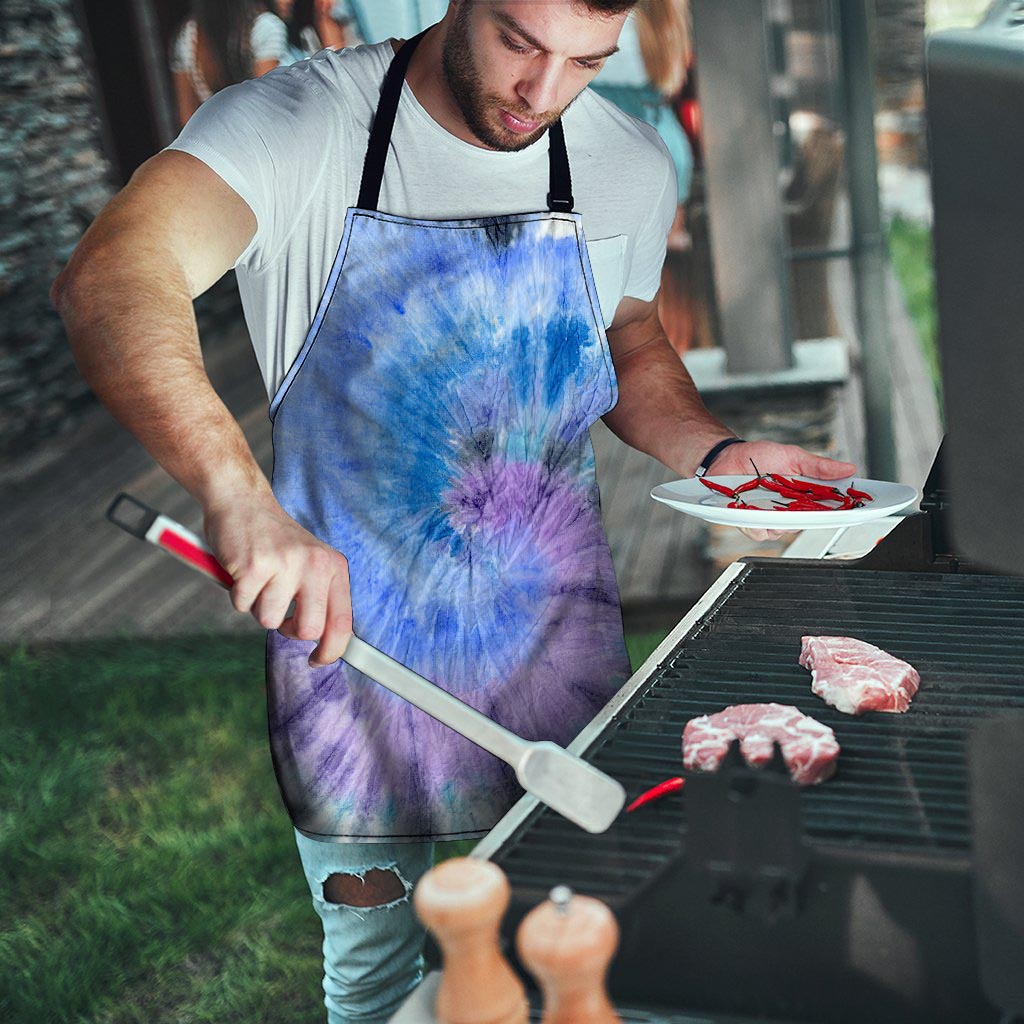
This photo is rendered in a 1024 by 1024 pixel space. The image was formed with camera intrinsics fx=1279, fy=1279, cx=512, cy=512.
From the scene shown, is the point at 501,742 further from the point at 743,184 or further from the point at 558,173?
the point at 743,184

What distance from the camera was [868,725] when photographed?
1359 mm

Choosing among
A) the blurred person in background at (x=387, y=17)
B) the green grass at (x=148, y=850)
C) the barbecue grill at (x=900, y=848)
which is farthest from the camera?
the blurred person in background at (x=387, y=17)

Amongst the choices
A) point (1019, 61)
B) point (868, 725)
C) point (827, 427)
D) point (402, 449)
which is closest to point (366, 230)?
point (402, 449)

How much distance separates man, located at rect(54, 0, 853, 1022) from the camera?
1792 millimetres

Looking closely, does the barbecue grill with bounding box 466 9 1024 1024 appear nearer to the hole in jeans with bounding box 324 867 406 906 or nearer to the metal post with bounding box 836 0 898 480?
the hole in jeans with bounding box 324 867 406 906

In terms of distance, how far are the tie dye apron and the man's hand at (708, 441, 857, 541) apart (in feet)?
0.90

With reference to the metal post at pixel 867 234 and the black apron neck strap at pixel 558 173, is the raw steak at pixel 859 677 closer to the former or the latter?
the black apron neck strap at pixel 558 173

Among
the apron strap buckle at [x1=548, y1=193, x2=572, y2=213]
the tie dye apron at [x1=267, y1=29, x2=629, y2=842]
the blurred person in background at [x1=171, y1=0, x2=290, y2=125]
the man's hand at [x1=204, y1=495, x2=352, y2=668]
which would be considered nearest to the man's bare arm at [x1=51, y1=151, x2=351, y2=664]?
the man's hand at [x1=204, y1=495, x2=352, y2=668]

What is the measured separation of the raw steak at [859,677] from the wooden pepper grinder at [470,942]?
1.93ft

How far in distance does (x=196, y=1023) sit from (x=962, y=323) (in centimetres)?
248

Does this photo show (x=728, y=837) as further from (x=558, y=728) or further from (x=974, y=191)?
(x=558, y=728)

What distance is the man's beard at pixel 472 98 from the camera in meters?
1.79

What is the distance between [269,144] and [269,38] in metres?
4.15

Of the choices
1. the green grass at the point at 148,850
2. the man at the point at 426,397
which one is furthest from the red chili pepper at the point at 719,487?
the green grass at the point at 148,850
